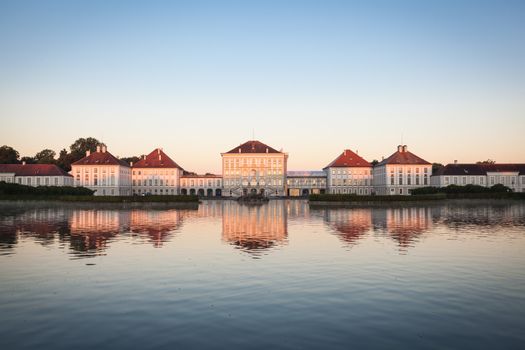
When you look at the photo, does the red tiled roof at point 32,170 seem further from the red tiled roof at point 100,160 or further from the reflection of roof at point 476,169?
the reflection of roof at point 476,169

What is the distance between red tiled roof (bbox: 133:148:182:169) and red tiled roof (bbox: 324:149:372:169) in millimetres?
39387

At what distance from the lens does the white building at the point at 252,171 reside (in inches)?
4619

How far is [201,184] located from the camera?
121125 mm

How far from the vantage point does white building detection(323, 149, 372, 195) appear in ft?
385

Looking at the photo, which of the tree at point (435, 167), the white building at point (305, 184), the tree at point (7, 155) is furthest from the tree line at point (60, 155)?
the tree at point (435, 167)

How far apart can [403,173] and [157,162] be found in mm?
57588

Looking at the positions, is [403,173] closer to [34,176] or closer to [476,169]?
[476,169]

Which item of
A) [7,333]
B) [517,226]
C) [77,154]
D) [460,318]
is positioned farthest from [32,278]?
[77,154]

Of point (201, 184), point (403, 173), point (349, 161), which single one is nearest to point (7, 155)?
point (201, 184)

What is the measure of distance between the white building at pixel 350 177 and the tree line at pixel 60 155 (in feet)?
211

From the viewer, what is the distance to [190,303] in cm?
1177

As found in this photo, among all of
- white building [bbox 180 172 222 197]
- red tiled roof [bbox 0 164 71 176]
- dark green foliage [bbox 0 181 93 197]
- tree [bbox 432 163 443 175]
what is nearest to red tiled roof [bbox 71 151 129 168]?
red tiled roof [bbox 0 164 71 176]

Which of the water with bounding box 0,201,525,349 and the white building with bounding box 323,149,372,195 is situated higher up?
the white building with bounding box 323,149,372,195

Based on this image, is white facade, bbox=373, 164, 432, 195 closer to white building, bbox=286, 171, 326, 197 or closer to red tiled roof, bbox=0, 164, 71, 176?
white building, bbox=286, 171, 326, 197
